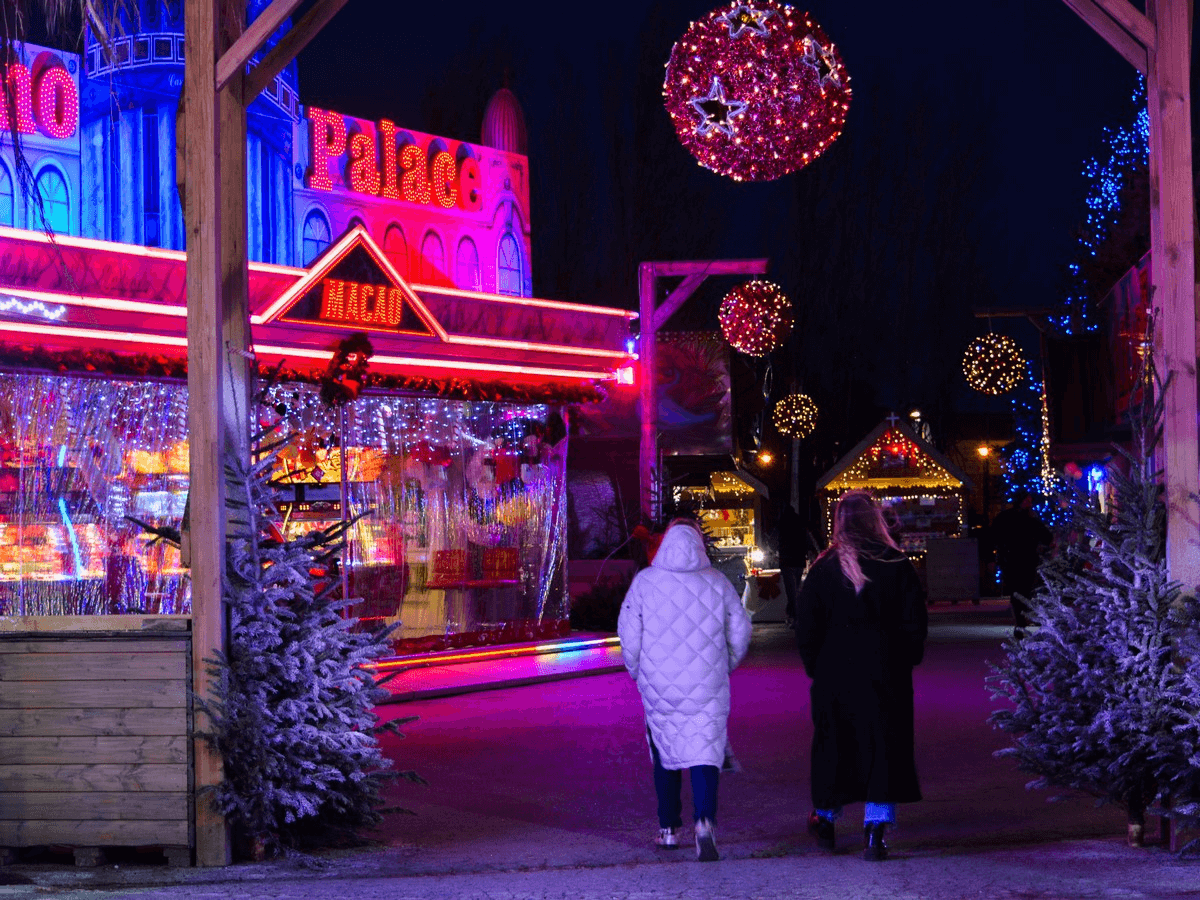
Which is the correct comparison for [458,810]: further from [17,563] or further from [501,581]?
[501,581]

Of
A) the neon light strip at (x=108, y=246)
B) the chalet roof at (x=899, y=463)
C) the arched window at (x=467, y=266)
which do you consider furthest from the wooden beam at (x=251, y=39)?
the chalet roof at (x=899, y=463)

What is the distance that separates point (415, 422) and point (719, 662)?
10.0 meters

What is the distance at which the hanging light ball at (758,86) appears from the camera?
9633mm

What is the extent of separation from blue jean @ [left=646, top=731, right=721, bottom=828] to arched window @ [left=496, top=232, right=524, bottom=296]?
13.9 metres

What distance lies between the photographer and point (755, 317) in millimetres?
19469

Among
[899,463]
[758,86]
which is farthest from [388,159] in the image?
[899,463]

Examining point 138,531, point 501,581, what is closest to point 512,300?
point 501,581

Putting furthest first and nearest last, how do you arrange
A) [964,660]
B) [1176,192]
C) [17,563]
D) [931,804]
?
1. [964,660]
2. [17,563]
3. [931,804]
4. [1176,192]

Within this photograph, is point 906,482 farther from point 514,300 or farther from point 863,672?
point 863,672

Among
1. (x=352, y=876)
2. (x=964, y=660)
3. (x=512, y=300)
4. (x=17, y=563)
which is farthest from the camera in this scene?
(x=512, y=300)

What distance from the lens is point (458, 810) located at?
27.3 feet

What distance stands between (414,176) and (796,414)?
14295 mm

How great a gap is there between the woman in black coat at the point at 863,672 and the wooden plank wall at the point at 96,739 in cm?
297

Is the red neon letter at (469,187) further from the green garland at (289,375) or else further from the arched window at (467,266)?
the green garland at (289,375)
